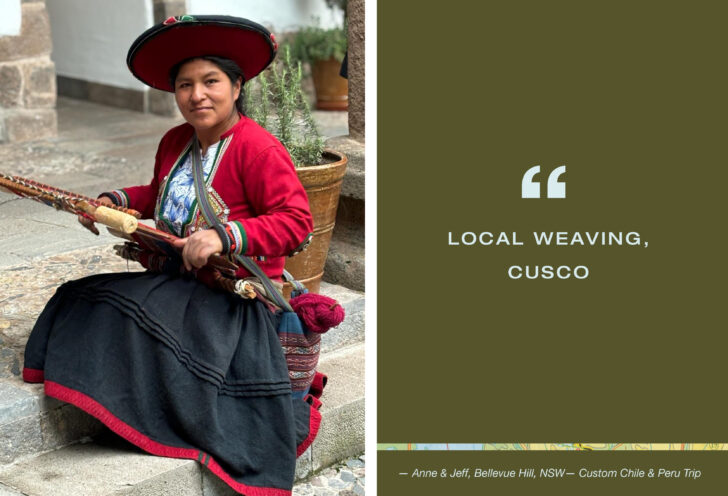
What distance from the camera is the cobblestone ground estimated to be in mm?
2982

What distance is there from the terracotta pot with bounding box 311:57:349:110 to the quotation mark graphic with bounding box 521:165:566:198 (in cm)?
576

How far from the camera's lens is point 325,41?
754cm

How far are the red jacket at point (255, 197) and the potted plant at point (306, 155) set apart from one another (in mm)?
686

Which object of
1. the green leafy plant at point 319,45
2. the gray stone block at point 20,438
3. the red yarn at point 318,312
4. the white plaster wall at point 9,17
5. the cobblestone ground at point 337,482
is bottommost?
the cobblestone ground at point 337,482

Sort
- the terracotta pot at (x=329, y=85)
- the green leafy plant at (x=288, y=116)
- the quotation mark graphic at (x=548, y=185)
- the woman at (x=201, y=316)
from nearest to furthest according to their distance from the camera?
the quotation mark graphic at (x=548, y=185), the woman at (x=201, y=316), the green leafy plant at (x=288, y=116), the terracotta pot at (x=329, y=85)

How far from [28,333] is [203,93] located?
95 centimetres

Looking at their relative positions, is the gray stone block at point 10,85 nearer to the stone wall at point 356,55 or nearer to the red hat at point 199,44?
the stone wall at point 356,55

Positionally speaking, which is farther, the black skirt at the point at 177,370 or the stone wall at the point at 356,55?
the stone wall at the point at 356,55

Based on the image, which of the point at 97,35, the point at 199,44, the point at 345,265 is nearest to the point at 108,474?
the point at 199,44

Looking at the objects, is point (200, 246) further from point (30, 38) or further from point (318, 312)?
point (30, 38)

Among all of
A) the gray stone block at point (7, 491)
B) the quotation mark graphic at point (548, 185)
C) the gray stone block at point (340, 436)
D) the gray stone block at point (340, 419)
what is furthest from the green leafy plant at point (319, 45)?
the quotation mark graphic at point (548, 185)

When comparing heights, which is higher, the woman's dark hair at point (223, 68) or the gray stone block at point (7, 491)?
the woman's dark hair at point (223, 68)

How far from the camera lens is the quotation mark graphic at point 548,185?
1.94 metres

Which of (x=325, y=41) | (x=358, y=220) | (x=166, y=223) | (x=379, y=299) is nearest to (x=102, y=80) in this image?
(x=325, y=41)
